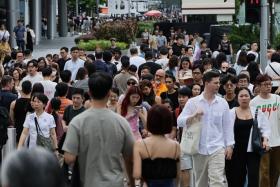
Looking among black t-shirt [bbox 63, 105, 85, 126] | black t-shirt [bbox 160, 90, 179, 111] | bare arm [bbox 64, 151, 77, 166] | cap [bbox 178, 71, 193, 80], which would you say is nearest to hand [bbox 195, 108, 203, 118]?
black t-shirt [bbox 63, 105, 85, 126]

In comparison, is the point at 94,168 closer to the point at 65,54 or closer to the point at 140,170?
the point at 140,170

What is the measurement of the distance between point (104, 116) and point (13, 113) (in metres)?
5.52

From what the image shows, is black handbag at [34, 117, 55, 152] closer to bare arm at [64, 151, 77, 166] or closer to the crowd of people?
the crowd of people

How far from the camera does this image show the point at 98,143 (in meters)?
6.07

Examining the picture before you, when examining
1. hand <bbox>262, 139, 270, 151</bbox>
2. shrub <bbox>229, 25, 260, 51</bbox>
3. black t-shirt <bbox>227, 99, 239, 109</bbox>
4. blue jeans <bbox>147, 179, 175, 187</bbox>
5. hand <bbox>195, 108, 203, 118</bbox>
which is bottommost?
hand <bbox>262, 139, 270, 151</bbox>

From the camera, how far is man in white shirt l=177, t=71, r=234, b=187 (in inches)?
352

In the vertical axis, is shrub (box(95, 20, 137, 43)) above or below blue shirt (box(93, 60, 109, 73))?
above

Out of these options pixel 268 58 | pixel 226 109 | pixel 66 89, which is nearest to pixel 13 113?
pixel 66 89

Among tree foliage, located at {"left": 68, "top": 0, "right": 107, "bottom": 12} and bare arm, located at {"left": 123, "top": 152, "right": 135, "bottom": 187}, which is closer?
bare arm, located at {"left": 123, "top": 152, "right": 135, "bottom": 187}

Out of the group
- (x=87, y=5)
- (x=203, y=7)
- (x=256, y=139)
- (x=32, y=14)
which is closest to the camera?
(x=256, y=139)

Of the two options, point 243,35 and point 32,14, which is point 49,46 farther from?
point 243,35

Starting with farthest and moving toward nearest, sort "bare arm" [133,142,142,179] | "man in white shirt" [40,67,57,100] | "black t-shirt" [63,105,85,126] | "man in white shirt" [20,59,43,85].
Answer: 1. "man in white shirt" [20,59,43,85]
2. "man in white shirt" [40,67,57,100]
3. "black t-shirt" [63,105,85,126]
4. "bare arm" [133,142,142,179]

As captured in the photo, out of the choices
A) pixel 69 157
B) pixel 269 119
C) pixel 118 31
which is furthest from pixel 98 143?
pixel 118 31

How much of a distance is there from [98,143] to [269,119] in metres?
4.12
